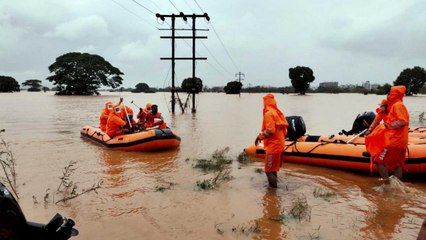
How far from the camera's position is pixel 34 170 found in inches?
330

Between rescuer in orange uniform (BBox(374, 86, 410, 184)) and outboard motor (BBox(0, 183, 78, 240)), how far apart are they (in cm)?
543

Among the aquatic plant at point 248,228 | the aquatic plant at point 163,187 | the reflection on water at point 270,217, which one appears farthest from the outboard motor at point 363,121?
the aquatic plant at point 248,228

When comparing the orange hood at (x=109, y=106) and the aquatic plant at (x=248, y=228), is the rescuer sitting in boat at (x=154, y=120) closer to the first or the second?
the orange hood at (x=109, y=106)

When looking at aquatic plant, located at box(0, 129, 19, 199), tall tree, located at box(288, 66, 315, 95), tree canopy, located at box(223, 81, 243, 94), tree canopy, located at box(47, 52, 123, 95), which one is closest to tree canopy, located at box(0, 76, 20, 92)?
tree canopy, located at box(47, 52, 123, 95)

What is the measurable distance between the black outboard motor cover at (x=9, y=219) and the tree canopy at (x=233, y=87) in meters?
83.0

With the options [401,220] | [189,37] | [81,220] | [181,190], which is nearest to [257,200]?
[181,190]

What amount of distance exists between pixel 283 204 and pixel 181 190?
187 cm

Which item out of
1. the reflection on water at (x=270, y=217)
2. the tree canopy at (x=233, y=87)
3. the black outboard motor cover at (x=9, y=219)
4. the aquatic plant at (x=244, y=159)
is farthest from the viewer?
the tree canopy at (x=233, y=87)

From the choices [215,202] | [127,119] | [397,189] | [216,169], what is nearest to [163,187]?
[215,202]

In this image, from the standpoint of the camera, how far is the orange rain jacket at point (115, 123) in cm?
1087

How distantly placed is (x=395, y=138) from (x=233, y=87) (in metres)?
83.3

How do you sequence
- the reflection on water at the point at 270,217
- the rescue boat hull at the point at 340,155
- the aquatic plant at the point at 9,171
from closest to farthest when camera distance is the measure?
1. the reflection on water at the point at 270,217
2. the aquatic plant at the point at 9,171
3. the rescue boat hull at the point at 340,155

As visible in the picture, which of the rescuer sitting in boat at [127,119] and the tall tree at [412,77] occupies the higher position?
the tall tree at [412,77]

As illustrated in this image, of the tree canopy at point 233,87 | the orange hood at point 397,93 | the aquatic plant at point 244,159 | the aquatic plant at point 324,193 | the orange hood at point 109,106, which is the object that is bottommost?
the aquatic plant at point 324,193
